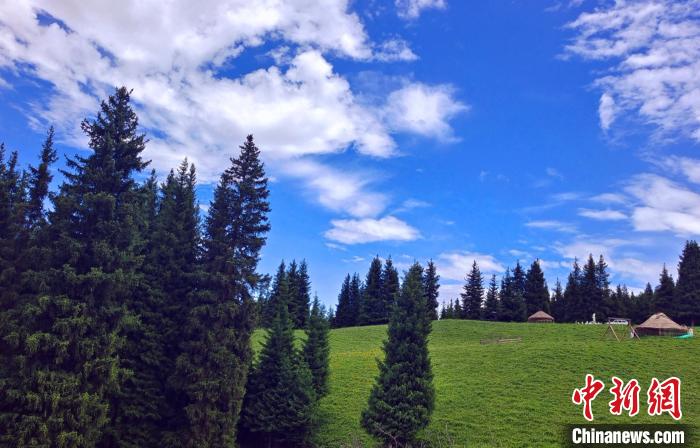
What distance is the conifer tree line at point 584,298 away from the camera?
69.4 m

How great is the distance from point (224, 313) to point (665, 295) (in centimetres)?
7211

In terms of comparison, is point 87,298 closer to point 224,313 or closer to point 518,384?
point 224,313

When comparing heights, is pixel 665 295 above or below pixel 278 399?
above

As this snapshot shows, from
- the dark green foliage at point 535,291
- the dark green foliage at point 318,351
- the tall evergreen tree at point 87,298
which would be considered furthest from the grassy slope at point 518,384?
the dark green foliage at point 535,291

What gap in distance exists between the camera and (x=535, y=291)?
86.4m

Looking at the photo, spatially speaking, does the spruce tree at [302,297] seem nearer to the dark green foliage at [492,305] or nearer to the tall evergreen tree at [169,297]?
the dark green foliage at [492,305]

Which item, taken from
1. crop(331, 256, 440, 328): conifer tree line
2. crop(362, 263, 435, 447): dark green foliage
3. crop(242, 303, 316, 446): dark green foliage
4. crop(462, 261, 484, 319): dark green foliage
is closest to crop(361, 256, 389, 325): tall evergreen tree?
crop(331, 256, 440, 328): conifer tree line

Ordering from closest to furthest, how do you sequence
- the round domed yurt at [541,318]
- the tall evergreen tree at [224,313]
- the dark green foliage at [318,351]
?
the tall evergreen tree at [224,313], the dark green foliage at [318,351], the round domed yurt at [541,318]

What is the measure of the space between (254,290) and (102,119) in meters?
12.9

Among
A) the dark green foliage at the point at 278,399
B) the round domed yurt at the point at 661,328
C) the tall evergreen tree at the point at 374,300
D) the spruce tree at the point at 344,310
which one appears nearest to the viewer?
the dark green foliage at the point at 278,399

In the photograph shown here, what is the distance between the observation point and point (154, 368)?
27.8 m

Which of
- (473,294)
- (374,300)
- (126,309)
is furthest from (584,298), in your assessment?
(126,309)

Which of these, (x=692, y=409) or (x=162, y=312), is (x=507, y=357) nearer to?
(x=692, y=409)

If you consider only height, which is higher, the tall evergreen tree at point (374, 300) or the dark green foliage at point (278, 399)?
the tall evergreen tree at point (374, 300)
